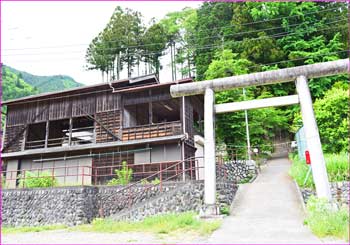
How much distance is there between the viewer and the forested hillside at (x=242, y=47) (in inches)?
879

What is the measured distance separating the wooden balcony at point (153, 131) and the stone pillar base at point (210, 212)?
8.06m

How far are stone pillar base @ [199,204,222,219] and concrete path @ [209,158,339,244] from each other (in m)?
0.38

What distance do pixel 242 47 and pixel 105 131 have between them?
14.9 meters

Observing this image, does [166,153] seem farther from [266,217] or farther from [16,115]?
[16,115]

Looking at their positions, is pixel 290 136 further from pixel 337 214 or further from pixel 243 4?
pixel 337 214

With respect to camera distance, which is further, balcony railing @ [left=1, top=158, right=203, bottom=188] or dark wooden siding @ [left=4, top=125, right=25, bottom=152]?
dark wooden siding @ [left=4, top=125, right=25, bottom=152]

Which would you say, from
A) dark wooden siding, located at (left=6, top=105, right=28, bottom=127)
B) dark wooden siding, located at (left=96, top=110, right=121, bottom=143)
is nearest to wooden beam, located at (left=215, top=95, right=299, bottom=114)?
dark wooden siding, located at (left=96, top=110, right=121, bottom=143)

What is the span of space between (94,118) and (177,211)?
420 inches

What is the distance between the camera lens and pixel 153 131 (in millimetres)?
17375

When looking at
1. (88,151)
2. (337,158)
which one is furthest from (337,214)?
(88,151)

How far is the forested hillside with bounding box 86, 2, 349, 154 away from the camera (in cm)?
2233

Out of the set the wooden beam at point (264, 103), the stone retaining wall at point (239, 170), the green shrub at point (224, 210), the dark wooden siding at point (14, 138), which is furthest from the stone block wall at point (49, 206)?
the dark wooden siding at point (14, 138)

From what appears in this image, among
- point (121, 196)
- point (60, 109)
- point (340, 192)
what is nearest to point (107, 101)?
point (60, 109)

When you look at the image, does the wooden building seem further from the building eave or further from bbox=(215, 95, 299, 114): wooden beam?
bbox=(215, 95, 299, 114): wooden beam
